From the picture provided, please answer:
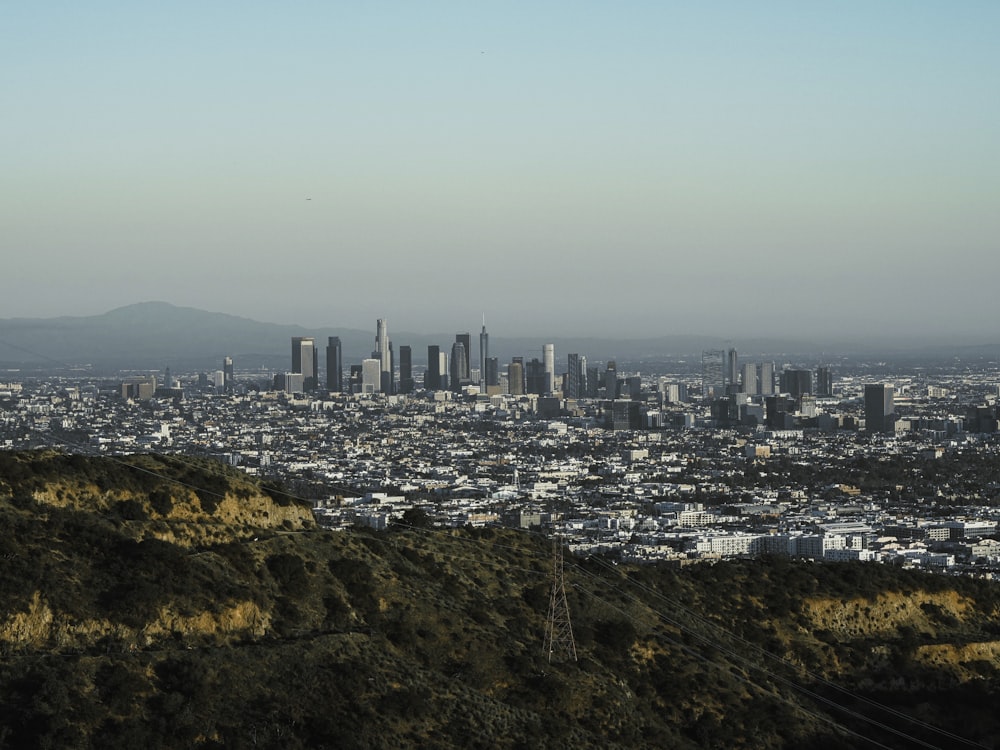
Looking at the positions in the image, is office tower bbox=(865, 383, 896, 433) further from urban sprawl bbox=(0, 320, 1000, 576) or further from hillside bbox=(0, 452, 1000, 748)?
hillside bbox=(0, 452, 1000, 748)

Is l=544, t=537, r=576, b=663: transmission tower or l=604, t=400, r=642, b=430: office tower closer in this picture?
l=544, t=537, r=576, b=663: transmission tower

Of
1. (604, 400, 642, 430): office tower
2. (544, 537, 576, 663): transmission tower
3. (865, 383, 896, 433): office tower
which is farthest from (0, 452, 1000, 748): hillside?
(604, 400, 642, 430): office tower

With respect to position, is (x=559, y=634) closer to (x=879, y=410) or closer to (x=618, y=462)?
(x=618, y=462)

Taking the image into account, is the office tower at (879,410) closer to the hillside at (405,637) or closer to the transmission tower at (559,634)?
the hillside at (405,637)

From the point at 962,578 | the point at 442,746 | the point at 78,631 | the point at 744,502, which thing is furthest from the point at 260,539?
the point at 744,502

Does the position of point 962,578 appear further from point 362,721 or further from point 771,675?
point 362,721
